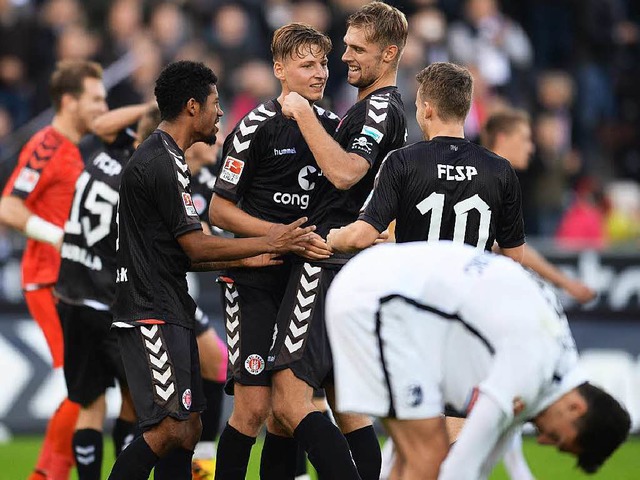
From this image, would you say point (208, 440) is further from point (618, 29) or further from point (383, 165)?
point (618, 29)

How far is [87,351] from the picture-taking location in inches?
304

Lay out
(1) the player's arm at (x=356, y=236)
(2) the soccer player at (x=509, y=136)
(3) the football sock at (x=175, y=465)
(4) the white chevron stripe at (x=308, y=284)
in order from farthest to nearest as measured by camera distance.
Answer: (2) the soccer player at (x=509, y=136) → (4) the white chevron stripe at (x=308, y=284) → (3) the football sock at (x=175, y=465) → (1) the player's arm at (x=356, y=236)

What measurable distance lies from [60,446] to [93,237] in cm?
140

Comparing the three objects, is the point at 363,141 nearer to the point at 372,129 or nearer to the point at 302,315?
the point at 372,129

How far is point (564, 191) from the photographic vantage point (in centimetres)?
1509

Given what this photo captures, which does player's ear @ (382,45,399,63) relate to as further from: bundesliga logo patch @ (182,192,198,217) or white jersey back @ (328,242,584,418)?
white jersey back @ (328,242,584,418)

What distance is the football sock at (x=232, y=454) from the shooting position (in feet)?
20.7

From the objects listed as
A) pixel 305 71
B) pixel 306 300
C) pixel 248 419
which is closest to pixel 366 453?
pixel 248 419

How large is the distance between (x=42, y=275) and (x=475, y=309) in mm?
4629

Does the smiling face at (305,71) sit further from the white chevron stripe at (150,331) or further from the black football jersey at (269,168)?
the white chevron stripe at (150,331)

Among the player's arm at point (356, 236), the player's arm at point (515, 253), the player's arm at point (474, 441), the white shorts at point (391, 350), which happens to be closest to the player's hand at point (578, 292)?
the player's arm at point (515, 253)

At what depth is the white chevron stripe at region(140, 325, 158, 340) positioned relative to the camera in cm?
598

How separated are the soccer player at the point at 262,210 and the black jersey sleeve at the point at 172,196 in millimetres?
428

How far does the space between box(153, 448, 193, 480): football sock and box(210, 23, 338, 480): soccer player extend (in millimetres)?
215
